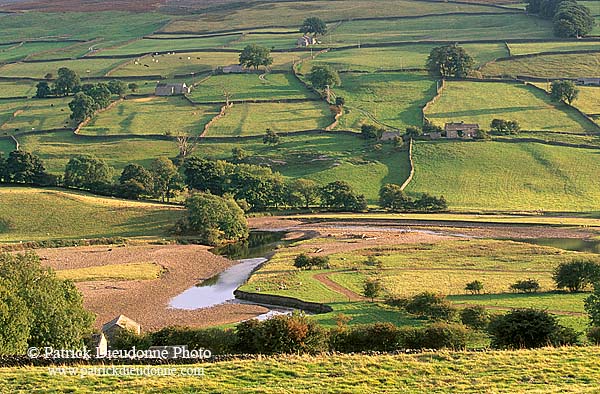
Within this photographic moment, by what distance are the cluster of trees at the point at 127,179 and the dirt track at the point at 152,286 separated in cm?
2336

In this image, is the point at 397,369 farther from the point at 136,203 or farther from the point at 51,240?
the point at 136,203

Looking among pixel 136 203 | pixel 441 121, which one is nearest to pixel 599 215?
pixel 441 121

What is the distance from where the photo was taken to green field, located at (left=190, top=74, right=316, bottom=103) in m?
147

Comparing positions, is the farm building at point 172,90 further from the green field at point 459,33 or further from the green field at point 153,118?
the green field at point 459,33

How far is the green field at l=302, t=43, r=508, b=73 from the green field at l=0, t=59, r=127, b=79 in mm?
40605

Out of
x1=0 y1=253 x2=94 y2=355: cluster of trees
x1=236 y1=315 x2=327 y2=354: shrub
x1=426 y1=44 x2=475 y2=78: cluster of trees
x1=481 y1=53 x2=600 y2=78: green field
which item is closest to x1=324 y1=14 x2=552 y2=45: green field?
x1=481 y1=53 x2=600 y2=78: green field

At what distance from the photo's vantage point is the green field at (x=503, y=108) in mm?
129250

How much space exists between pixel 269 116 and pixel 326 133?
1276 centimetres

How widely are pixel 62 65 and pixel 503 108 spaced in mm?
91297

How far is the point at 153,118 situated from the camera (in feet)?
457

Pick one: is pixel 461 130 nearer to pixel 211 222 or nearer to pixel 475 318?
pixel 211 222

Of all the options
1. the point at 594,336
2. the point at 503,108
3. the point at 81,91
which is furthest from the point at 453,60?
the point at 594,336

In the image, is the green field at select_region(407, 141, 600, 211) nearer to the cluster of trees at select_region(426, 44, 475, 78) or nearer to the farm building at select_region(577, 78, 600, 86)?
the cluster of trees at select_region(426, 44, 475, 78)

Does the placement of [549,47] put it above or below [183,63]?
above
